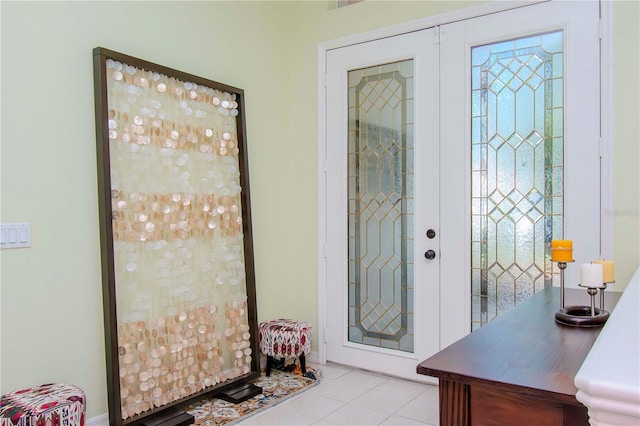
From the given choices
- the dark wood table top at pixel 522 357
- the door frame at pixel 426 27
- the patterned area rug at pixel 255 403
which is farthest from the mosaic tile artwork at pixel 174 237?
the dark wood table top at pixel 522 357

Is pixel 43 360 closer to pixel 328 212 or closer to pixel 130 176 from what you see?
pixel 130 176

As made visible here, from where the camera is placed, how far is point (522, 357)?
1338 mm

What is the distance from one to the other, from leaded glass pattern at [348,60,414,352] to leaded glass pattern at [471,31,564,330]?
1.52 ft

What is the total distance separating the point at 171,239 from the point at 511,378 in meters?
2.14

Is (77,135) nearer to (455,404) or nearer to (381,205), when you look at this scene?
(381,205)

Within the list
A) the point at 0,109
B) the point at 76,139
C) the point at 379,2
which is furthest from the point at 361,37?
the point at 0,109

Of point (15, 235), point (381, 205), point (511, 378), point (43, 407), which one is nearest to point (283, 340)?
point (381, 205)

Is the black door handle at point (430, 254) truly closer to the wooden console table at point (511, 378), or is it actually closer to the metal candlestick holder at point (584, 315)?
the metal candlestick holder at point (584, 315)

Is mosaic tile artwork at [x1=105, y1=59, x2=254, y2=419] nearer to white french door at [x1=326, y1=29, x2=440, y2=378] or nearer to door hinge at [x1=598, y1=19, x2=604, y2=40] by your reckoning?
white french door at [x1=326, y1=29, x2=440, y2=378]

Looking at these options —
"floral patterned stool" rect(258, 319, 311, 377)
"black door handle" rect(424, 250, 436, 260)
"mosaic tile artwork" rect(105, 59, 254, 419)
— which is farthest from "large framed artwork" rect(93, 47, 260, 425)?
"black door handle" rect(424, 250, 436, 260)

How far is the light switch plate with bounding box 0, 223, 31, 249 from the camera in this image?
221 centimetres

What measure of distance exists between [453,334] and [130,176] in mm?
2204

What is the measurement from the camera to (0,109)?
2.21m

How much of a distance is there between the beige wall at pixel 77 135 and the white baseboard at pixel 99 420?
0.03 metres
